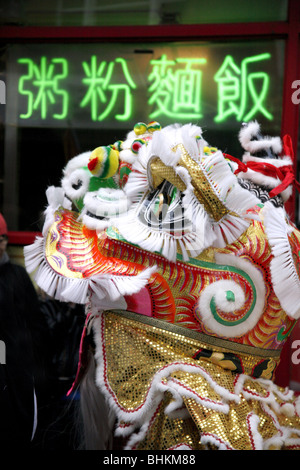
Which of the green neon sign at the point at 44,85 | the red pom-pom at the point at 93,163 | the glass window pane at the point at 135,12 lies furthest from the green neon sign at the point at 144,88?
the red pom-pom at the point at 93,163

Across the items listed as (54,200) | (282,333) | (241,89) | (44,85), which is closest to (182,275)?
(282,333)

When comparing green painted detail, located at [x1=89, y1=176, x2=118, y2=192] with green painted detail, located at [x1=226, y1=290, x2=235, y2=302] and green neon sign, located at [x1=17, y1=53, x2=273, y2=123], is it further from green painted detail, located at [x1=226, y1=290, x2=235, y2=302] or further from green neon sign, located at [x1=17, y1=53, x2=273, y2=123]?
green neon sign, located at [x1=17, y1=53, x2=273, y2=123]

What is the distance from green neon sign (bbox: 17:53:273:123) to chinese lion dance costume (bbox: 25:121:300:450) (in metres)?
1.02

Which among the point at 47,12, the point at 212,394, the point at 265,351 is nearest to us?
the point at 212,394

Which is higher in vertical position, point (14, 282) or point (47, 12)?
point (47, 12)

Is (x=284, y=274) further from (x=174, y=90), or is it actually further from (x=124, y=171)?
(x=174, y=90)

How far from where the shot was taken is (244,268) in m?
1.14

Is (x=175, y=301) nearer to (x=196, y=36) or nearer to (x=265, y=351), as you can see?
(x=265, y=351)

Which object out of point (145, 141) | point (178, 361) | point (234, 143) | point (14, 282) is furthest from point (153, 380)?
point (234, 143)

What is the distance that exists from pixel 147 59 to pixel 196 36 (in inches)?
8.8

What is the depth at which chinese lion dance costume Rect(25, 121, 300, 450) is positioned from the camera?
1072mm

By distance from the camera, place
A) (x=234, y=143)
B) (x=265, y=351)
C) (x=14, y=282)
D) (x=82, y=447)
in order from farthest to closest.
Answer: (x=234, y=143) → (x=14, y=282) → (x=82, y=447) → (x=265, y=351)

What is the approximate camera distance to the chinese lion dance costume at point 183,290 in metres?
1.07

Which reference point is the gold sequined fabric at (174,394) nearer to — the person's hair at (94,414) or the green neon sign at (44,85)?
the person's hair at (94,414)
